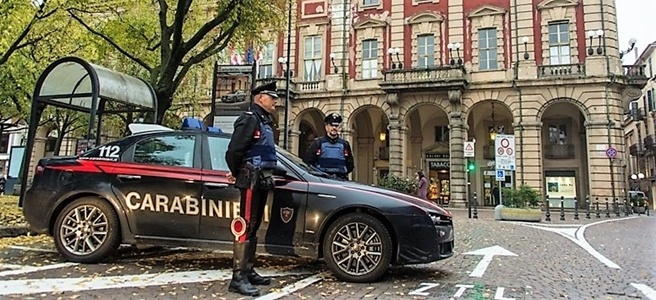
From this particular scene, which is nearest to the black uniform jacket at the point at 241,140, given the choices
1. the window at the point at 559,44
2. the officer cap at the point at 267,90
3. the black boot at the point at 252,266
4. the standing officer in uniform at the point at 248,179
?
the standing officer in uniform at the point at 248,179

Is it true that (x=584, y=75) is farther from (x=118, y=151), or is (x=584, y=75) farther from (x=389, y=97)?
(x=118, y=151)

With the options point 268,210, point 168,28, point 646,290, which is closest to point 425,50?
point 168,28

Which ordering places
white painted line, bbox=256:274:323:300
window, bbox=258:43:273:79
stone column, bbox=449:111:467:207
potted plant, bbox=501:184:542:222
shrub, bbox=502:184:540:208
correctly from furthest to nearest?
1. window, bbox=258:43:273:79
2. stone column, bbox=449:111:467:207
3. shrub, bbox=502:184:540:208
4. potted plant, bbox=501:184:542:222
5. white painted line, bbox=256:274:323:300

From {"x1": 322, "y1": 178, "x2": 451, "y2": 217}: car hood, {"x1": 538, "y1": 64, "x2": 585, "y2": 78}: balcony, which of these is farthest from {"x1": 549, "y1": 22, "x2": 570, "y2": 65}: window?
{"x1": 322, "y1": 178, "x2": 451, "y2": 217}: car hood

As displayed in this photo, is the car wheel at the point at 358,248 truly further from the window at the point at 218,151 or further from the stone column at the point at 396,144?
the stone column at the point at 396,144

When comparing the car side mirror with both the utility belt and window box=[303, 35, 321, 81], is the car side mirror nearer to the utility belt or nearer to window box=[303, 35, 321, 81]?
the utility belt

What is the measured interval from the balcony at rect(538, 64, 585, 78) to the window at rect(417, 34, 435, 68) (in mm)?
5815

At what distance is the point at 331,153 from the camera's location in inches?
261

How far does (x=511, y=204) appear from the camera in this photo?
19.7m

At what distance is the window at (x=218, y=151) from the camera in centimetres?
545

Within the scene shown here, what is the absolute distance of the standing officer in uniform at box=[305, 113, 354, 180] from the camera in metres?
6.61

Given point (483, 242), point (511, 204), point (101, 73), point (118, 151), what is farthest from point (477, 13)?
point (118, 151)

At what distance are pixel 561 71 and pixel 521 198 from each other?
343 inches

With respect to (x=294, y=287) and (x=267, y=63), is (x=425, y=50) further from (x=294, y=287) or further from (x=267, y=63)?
(x=294, y=287)
